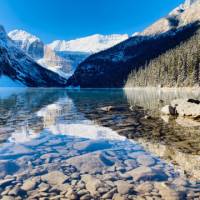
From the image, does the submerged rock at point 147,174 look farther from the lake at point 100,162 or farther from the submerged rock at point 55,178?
the submerged rock at point 55,178

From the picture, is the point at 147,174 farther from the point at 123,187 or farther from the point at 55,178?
the point at 55,178

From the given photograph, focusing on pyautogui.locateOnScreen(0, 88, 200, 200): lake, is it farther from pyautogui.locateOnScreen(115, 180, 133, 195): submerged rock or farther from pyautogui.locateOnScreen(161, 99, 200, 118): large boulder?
pyautogui.locateOnScreen(161, 99, 200, 118): large boulder

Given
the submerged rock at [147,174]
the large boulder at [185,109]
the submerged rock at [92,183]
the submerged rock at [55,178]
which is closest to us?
the submerged rock at [92,183]

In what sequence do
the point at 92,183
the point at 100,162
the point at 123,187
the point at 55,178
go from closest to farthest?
1. the point at 123,187
2. the point at 92,183
3. the point at 55,178
4. the point at 100,162

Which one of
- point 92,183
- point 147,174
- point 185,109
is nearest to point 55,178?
point 92,183

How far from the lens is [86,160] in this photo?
15344 millimetres

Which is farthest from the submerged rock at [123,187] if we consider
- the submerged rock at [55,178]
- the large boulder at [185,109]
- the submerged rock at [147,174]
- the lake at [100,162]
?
the large boulder at [185,109]

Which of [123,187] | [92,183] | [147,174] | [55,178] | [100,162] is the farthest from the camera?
[100,162]

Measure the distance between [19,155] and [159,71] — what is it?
15717 centimetres

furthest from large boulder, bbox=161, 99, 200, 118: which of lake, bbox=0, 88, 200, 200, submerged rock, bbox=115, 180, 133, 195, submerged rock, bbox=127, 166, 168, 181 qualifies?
submerged rock, bbox=115, 180, 133, 195

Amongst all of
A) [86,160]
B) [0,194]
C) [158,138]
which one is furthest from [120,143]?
[0,194]

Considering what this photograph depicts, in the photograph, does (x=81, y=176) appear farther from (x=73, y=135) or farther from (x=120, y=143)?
(x=73, y=135)

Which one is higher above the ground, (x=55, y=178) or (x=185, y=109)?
(x=185, y=109)

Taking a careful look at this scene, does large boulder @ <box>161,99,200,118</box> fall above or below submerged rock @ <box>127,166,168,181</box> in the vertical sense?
above
